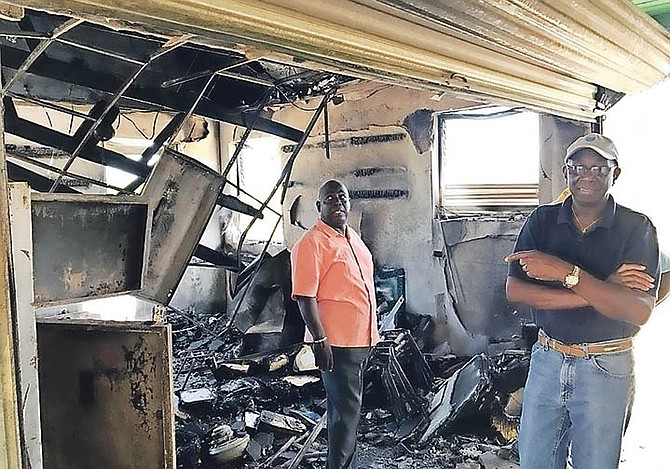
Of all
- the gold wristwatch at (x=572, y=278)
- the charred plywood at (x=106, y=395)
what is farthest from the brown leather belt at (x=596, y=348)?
the charred plywood at (x=106, y=395)

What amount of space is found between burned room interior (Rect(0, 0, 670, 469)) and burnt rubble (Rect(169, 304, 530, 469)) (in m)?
0.02

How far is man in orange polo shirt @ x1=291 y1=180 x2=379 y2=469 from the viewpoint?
3.20 metres

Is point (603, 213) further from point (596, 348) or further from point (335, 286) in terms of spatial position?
point (335, 286)

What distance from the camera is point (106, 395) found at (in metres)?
1.71

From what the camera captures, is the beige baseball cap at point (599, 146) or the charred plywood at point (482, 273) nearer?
the beige baseball cap at point (599, 146)

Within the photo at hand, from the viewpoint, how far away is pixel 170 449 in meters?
1.66

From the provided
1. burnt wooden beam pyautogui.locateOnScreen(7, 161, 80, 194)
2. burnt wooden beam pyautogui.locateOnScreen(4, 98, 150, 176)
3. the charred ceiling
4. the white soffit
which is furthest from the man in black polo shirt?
burnt wooden beam pyautogui.locateOnScreen(7, 161, 80, 194)

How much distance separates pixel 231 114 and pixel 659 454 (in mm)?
3208

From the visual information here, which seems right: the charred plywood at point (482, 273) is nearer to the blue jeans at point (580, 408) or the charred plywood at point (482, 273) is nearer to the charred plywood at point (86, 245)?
the blue jeans at point (580, 408)

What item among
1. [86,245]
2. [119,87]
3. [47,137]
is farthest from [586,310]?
[47,137]

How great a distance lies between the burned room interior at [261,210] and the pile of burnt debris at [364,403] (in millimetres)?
20

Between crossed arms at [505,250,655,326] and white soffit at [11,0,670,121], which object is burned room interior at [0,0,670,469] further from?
crossed arms at [505,250,655,326]

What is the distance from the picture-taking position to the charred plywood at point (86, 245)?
73.4 inches

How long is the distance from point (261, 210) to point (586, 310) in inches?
85.4
